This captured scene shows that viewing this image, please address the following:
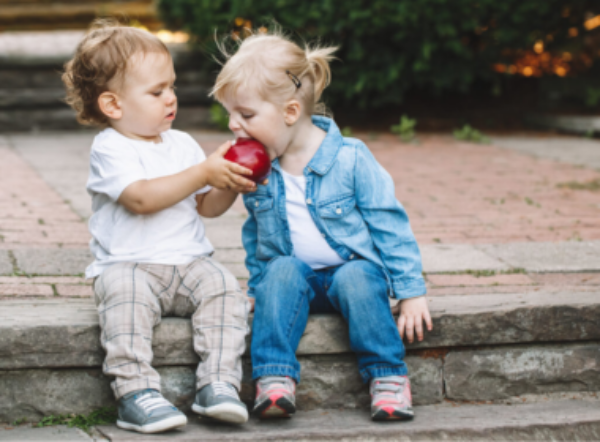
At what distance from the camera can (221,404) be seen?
6.85ft

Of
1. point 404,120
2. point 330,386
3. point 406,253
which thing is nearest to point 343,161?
point 406,253

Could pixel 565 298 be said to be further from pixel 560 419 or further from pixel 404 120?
pixel 404 120

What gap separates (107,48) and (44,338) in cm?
90

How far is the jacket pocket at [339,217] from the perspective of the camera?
7.91 ft

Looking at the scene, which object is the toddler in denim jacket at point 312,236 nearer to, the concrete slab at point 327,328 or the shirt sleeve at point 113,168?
the concrete slab at point 327,328

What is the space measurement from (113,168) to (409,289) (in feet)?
3.19

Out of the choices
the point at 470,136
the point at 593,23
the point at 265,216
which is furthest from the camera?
the point at 593,23

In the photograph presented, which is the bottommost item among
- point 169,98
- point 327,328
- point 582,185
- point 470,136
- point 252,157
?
point 470,136

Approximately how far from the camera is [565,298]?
99.2 inches

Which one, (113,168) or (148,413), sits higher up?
(113,168)

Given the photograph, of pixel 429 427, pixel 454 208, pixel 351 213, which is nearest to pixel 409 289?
pixel 351 213

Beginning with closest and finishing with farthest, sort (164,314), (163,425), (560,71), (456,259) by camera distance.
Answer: (163,425), (164,314), (456,259), (560,71)

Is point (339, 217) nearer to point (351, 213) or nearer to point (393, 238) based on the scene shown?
point (351, 213)

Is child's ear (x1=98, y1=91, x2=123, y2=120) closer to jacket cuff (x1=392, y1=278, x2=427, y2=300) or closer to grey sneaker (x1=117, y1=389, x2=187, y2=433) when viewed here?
grey sneaker (x1=117, y1=389, x2=187, y2=433)
